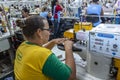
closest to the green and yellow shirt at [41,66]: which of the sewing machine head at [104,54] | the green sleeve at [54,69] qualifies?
the green sleeve at [54,69]

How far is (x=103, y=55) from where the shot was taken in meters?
1.21

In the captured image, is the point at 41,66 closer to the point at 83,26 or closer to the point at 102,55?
the point at 102,55

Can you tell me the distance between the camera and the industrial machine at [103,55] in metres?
1.15

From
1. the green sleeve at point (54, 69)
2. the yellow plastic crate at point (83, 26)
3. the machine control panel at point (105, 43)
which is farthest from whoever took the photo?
the yellow plastic crate at point (83, 26)

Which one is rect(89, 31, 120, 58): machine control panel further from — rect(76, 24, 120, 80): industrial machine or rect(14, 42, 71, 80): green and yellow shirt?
rect(14, 42, 71, 80): green and yellow shirt

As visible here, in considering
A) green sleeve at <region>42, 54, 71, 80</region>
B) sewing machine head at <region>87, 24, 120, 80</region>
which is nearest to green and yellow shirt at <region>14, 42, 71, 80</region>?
green sleeve at <region>42, 54, 71, 80</region>

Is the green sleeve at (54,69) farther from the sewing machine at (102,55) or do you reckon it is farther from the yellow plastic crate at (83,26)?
the yellow plastic crate at (83,26)

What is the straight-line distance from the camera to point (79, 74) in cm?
136

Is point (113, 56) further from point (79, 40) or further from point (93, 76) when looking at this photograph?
point (79, 40)

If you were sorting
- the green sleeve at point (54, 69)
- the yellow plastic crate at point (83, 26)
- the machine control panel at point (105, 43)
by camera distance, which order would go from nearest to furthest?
the green sleeve at point (54, 69) → the machine control panel at point (105, 43) → the yellow plastic crate at point (83, 26)

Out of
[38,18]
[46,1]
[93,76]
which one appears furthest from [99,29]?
[46,1]

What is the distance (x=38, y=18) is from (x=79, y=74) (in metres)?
0.57

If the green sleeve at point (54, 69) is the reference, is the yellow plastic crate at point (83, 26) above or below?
above

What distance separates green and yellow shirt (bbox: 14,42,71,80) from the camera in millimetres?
955
